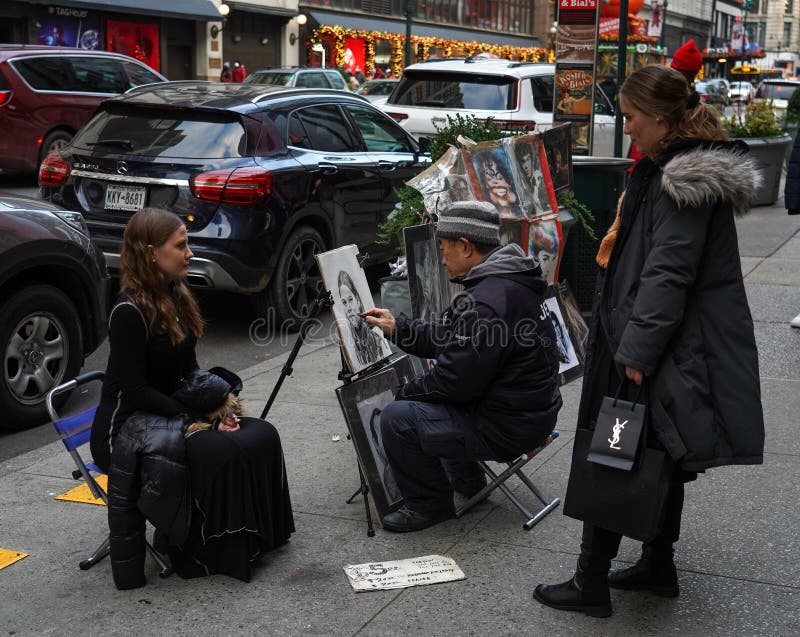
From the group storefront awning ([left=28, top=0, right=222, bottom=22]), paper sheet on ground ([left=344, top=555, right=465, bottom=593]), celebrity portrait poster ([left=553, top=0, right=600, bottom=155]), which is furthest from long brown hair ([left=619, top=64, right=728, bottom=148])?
storefront awning ([left=28, top=0, right=222, bottom=22])

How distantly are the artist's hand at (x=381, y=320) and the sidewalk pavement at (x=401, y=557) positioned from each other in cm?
84

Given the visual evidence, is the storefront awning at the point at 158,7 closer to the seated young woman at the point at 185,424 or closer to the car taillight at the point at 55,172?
the car taillight at the point at 55,172

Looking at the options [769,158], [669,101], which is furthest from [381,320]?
[769,158]

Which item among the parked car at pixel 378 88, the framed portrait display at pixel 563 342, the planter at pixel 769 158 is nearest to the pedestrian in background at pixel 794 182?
the framed portrait display at pixel 563 342

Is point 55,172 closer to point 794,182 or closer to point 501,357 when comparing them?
point 501,357

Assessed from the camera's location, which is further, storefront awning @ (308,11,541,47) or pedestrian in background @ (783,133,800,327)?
storefront awning @ (308,11,541,47)

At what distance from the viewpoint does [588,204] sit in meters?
7.91

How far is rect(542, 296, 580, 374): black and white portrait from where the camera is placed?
5402 mm

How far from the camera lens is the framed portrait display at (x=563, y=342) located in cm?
540

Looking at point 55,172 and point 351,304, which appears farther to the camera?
point 55,172

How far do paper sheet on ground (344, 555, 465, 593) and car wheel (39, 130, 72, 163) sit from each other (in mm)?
12123

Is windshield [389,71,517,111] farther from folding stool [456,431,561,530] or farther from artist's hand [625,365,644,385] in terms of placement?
artist's hand [625,365,644,385]

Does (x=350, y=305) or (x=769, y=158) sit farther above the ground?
(x=769, y=158)

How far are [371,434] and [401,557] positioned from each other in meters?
0.58
